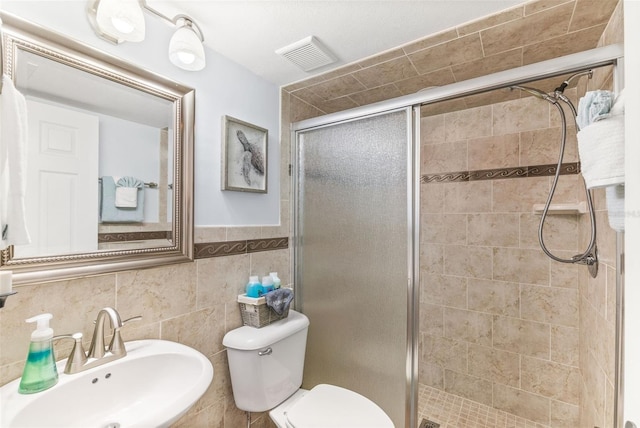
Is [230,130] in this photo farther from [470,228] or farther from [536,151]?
[536,151]

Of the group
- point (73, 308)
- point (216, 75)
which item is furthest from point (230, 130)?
point (73, 308)

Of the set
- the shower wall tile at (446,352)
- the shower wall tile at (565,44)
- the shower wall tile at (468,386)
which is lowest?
the shower wall tile at (468,386)

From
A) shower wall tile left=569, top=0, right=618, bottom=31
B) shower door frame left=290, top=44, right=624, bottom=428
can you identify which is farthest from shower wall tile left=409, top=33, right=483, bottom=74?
shower wall tile left=569, top=0, right=618, bottom=31

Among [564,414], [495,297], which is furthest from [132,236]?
[564,414]

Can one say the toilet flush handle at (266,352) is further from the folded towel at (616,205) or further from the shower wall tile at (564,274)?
the shower wall tile at (564,274)

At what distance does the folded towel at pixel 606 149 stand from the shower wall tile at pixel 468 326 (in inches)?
60.3

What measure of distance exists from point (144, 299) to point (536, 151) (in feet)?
7.78

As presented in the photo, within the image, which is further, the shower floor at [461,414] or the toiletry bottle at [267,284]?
the shower floor at [461,414]

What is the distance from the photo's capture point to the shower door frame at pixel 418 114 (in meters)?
1.01

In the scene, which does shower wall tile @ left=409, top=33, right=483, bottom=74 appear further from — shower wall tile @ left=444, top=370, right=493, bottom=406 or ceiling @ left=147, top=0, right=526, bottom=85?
shower wall tile @ left=444, top=370, right=493, bottom=406

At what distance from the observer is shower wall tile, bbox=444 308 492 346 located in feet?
6.75

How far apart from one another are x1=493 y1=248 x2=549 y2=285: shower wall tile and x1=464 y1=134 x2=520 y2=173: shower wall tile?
1.97ft

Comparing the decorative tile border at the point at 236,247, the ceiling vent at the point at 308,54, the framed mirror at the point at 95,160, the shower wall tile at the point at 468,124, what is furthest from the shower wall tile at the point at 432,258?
the framed mirror at the point at 95,160

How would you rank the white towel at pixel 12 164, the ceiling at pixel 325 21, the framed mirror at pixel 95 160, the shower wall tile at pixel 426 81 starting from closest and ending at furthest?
the white towel at pixel 12 164 → the framed mirror at pixel 95 160 → the ceiling at pixel 325 21 → the shower wall tile at pixel 426 81
